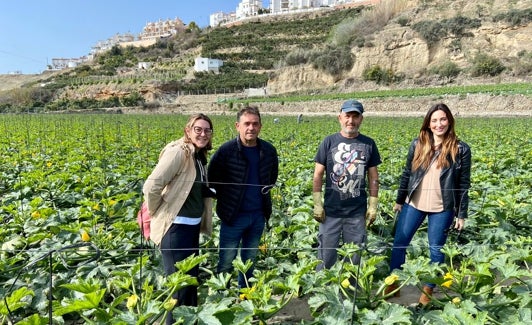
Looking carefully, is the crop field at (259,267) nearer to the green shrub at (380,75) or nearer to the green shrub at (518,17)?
the green shrub at (380,75)

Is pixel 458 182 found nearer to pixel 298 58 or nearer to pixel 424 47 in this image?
pixel 424 47

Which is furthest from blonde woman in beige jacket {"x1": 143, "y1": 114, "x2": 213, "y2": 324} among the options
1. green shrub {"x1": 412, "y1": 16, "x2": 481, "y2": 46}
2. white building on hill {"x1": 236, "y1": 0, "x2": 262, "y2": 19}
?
white building on hill {"x1": 236, "y1": 0, "x2": 262, "y2": 19}

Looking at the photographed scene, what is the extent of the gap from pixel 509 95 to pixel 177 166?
3268 cm

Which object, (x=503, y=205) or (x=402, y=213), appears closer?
(x=402, y=213)

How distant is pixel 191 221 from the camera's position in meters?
2.89

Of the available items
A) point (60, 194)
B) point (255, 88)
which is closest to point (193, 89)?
point (255, 88)

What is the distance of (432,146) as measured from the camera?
3262 millimetres

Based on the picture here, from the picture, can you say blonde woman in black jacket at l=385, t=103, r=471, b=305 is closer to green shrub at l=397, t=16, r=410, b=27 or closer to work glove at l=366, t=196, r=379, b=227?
work glove at l=366, t=196, r=379, b=227

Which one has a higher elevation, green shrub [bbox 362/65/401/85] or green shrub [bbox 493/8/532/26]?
green shrub [bbox 493/8/532/26]

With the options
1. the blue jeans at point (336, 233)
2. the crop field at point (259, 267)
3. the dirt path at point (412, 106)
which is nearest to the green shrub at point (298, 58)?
the dirt path at point (412, 106)

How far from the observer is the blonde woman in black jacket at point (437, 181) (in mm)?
3143

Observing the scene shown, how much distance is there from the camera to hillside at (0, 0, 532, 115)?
40.6 m

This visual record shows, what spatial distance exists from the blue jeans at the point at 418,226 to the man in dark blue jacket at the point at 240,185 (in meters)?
1.24

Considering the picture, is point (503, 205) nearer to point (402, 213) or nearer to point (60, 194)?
point (402, 213)
